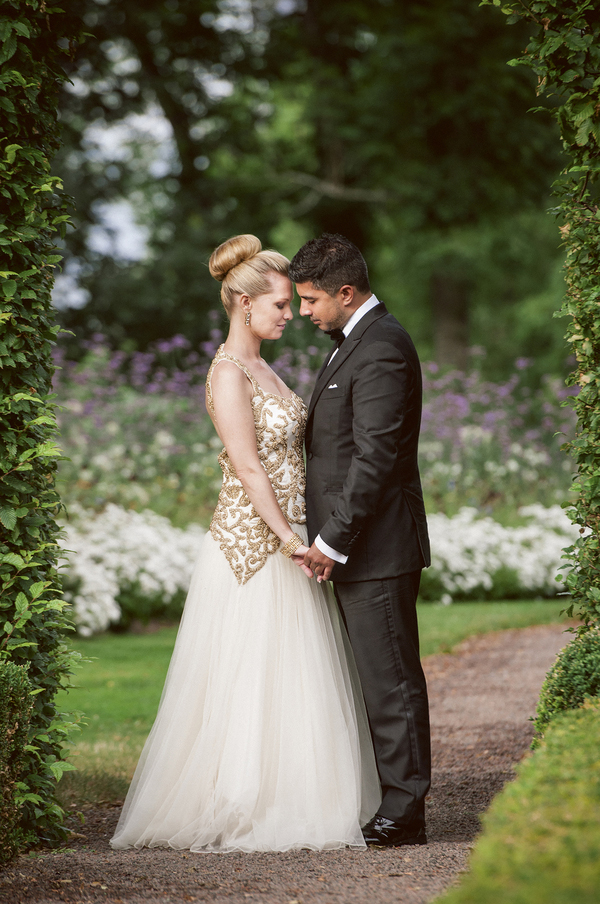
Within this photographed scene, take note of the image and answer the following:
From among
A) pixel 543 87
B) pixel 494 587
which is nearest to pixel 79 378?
pixel 494 587

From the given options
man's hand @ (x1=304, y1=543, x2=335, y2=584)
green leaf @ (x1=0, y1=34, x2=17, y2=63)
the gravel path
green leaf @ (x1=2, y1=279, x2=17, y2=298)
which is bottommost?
the gravel path

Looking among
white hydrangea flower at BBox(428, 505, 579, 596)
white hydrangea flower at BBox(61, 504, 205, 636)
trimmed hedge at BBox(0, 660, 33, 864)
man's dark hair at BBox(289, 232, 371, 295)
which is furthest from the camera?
white hydrangea flower at BBox(428, 505, 579, 596)

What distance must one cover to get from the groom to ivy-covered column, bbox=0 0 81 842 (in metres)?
1.05

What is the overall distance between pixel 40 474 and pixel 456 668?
14.4ft

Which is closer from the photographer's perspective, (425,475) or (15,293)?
(15,293)

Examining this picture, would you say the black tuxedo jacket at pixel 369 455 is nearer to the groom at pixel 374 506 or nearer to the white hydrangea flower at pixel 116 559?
the groom at pixel 374 506

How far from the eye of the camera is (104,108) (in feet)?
60.1

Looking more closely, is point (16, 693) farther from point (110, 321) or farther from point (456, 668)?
point (110, 321)

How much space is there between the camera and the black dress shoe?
3.53 m

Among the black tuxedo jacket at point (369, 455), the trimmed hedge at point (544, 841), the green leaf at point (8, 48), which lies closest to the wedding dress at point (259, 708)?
→ the black tuxedo jacket at point (369, 455)

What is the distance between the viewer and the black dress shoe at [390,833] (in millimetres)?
3533

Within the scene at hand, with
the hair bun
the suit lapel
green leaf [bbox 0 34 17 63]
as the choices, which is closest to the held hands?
the suit lapel

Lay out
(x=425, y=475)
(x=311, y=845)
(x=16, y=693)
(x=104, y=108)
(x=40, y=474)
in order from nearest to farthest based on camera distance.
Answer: (x=16, y=693) < (x=311, y=845) < (x=40, y=474) < (x=425, y=475) < (x=104, y=108)

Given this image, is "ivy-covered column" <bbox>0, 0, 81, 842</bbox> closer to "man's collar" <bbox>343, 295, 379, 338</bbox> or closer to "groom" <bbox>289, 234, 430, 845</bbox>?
"groom" <bbox>289, 234, 430, 845</bbox>
